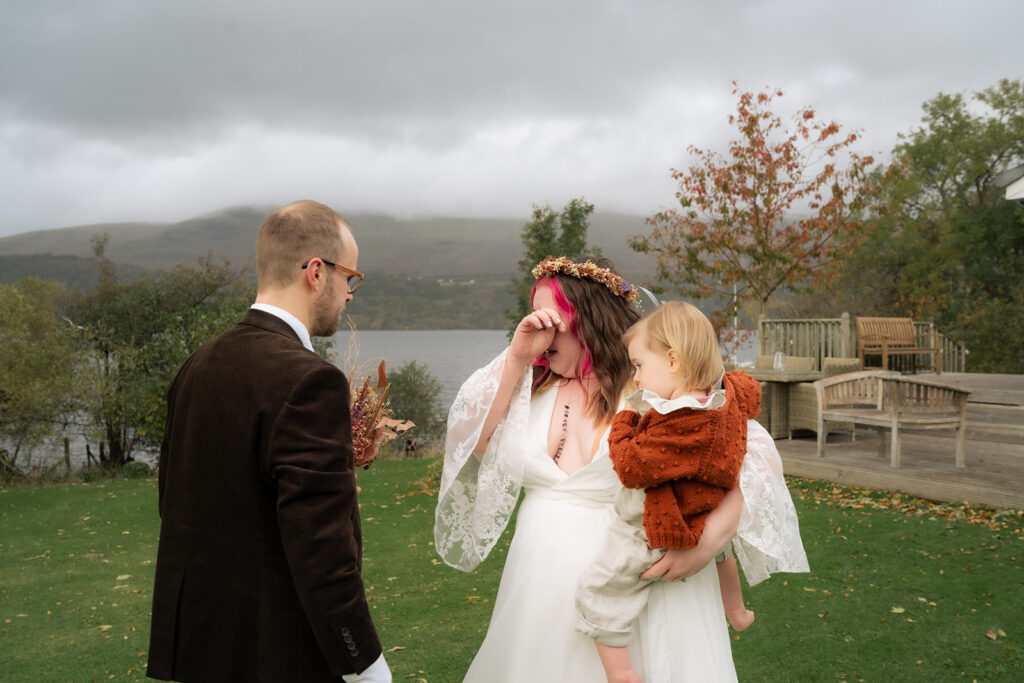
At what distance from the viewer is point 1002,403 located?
411 inches

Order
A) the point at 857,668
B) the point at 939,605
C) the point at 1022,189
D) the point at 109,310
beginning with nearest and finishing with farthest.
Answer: the point at 857,668, the point at 939,605, the point at 1022,189, the point at 109,310

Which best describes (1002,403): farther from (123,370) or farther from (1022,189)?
(123,370)

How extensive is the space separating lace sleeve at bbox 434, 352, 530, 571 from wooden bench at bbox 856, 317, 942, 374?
13.6m

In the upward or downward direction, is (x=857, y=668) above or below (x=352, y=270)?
below

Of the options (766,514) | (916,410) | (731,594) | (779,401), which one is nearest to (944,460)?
(916,410)

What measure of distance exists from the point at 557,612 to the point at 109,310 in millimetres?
28946

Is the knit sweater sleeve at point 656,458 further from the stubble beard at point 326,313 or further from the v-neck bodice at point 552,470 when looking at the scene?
the stubble beard at point 326,313

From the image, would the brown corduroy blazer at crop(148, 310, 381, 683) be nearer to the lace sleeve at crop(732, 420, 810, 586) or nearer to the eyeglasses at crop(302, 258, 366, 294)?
the eyeglasses at crop(302, 258, 366, 294)

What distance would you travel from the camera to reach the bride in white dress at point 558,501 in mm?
1960

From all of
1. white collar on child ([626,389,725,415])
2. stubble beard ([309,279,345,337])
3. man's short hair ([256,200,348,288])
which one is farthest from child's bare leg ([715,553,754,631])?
man's short hair ([256,200,348,288])

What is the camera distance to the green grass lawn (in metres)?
4.29

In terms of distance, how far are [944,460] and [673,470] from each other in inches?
332

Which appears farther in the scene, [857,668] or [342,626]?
[857,668]

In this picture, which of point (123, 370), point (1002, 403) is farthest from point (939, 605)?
point (123, 370)
